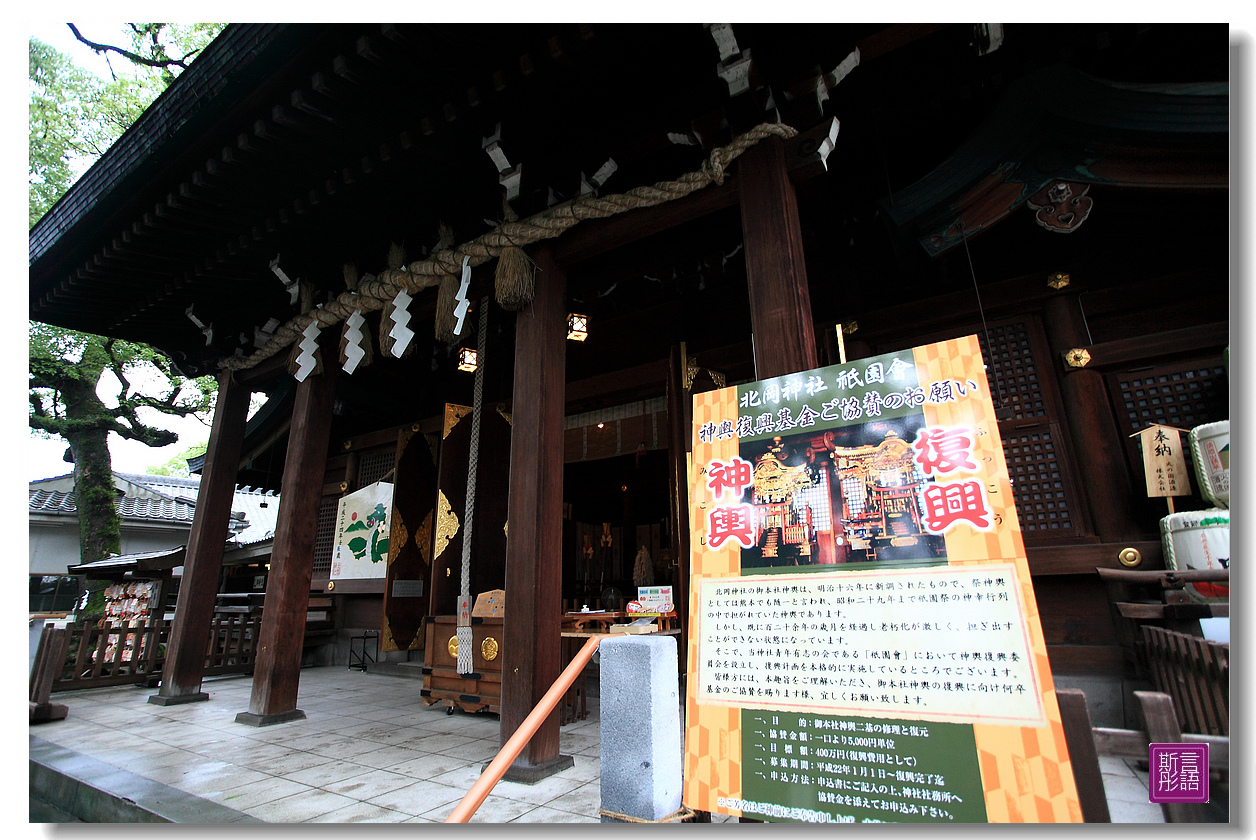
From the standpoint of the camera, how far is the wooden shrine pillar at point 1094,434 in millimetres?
4141

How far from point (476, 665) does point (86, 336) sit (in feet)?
47.6

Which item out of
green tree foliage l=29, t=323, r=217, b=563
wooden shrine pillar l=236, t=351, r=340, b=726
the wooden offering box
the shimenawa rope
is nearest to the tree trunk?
green tree foliage l=29, t=323, r=217, b=563

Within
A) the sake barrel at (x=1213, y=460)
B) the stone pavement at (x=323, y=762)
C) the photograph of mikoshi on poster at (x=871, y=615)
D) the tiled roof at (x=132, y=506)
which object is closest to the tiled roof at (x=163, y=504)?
the tiled roof at (x=132, y=506)

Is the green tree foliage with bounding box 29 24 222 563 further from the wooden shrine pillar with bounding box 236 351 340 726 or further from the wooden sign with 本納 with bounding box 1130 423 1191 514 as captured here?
the wooden sign with 本納 with bounding box 1130 423 1191 514

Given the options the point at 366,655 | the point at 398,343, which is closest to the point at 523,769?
the point at 398,343

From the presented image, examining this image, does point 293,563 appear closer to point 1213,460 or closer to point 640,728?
point 640,728

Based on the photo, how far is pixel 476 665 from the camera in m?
5.51

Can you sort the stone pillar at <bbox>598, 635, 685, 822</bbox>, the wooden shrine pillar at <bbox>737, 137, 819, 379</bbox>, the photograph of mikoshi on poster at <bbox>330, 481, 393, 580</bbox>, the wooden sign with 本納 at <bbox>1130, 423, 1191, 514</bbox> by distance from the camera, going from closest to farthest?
1. the stone pillar at <bbox>598, 635, 685, 822</bbox>
2. the wooden shrine pillar at <bbox>737, 137, 819, 379</bbox>
3. the wooden sign with 本納 at <bbox>1130, 423, 1191, 514</bbox>
4. the photograph of mikoshi on poster at <bbox>330, 481, 393, 580</bbox>

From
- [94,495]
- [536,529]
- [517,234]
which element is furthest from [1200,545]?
[94,495]

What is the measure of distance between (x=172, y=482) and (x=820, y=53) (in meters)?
27.3

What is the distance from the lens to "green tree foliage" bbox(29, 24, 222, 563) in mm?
12055

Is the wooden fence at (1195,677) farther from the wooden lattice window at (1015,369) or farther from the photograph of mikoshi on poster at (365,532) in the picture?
the photograph of mikoshi on poster at (365,532)

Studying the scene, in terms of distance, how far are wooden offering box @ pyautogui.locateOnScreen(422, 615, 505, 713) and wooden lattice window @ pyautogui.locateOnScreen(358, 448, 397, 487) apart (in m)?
3.83

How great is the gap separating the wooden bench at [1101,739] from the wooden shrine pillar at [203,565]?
7264 mm
